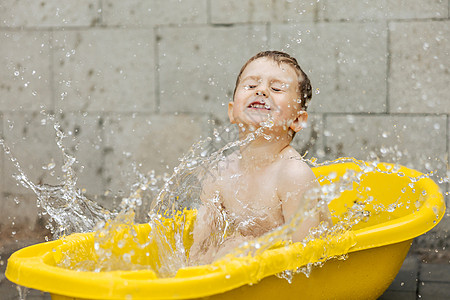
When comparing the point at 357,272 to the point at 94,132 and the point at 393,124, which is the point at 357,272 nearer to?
the point at 393,124

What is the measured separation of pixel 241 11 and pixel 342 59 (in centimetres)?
48

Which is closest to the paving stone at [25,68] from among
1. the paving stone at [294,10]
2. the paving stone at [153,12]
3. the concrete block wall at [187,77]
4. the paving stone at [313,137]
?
the concrete block wall at [187,77]

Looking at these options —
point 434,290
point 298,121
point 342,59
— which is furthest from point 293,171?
point 342,59

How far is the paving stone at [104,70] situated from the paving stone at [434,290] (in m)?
1.39

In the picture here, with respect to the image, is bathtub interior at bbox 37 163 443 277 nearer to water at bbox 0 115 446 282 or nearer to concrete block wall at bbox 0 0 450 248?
water at bbox 0 115 446 282

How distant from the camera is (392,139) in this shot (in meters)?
2.76

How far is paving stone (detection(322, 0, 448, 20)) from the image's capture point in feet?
8.80

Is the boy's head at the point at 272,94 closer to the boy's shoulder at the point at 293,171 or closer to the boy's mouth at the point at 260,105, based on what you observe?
the boy's mouth at the point at 260,105

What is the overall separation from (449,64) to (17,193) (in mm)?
2012

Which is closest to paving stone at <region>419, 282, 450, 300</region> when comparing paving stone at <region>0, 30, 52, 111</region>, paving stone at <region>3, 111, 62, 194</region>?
paving stone at <region>3, 111, 62, 194</region>

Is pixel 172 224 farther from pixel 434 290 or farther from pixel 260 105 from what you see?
pixel 434 290

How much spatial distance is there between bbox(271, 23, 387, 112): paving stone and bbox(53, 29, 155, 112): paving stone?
0.59 meters

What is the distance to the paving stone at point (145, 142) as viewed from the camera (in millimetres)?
2914

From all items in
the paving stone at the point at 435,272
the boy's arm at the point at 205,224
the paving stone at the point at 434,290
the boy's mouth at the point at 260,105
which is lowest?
the paving stone at the point at 435,272
